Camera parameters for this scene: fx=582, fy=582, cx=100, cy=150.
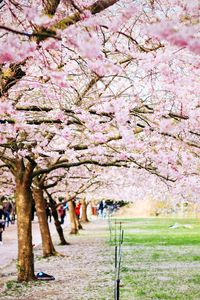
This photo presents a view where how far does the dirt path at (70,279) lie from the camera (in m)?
11.3

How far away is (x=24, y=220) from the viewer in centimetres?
1326

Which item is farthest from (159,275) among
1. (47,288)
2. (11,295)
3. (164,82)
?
(164,82)

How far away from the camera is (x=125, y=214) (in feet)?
238

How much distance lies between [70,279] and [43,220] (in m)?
5.25

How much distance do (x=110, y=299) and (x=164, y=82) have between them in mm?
5230

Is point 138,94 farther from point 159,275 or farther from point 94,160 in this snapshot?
point 159,275

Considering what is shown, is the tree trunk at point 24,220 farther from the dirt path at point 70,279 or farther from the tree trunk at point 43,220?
the tree trunk at point 43,220

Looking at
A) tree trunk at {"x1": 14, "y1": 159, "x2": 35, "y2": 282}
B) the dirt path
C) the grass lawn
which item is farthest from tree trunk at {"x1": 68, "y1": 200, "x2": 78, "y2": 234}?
tree trunk at {"x1": 14, "y1": 159, "x2": 35, "y2": 282}

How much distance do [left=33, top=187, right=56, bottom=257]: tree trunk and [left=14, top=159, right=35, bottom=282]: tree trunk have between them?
15.9 ft

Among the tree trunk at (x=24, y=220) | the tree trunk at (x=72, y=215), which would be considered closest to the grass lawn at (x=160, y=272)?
the tree trunk at (x=24, y=220)

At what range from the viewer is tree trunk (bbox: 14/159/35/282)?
13148 millimetres

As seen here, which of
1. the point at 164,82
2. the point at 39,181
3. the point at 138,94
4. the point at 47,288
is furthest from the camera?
the point at 39,181

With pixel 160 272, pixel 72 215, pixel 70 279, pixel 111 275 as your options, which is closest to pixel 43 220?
pixel 111 275

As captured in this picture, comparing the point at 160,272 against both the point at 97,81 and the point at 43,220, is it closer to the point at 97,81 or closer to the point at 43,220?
the point at 43,220
